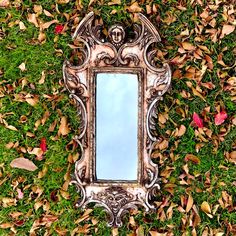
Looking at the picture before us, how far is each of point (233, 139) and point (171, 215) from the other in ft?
1.56

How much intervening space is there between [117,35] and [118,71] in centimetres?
17

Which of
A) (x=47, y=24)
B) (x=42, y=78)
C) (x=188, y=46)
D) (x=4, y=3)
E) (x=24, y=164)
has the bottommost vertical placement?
(x=24, y=164)

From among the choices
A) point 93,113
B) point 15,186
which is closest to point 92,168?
point 93,113

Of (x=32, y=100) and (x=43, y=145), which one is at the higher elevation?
(x=32, y=100)

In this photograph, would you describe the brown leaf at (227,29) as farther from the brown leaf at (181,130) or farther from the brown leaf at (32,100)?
the brown leaf at (32,100)

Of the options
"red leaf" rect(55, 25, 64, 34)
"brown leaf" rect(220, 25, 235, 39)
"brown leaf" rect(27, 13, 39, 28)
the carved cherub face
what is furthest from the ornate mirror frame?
"brown leaf" rect(220, 25, 235, 39)

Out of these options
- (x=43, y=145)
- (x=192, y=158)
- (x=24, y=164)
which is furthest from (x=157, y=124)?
(x=24, y=164)

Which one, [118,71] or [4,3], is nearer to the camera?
[118,71]

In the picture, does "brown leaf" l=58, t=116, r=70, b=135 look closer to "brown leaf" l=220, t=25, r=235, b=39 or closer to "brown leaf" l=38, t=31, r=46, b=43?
"brown leaf" l=38, t=31, r=46, b=43

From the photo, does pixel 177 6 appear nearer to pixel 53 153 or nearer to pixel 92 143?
pixel 92 143

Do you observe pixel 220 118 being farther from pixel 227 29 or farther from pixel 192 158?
pixel 227 29

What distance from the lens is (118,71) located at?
2.08 meters

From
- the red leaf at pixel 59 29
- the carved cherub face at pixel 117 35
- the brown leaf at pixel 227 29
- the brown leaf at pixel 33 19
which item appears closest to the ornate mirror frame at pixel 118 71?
the carved cherub face at pixel 117 35

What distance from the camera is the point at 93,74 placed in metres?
2.10
